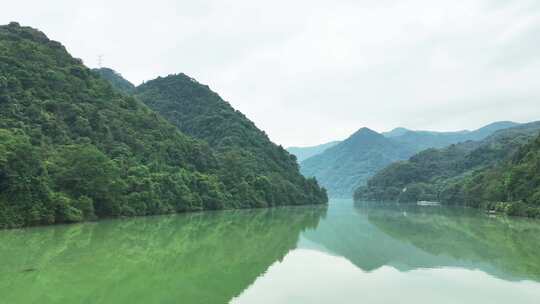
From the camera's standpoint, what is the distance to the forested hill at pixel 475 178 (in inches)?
1757

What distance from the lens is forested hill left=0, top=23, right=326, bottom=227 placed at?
87.6ft

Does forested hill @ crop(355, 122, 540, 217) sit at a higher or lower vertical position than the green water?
higher

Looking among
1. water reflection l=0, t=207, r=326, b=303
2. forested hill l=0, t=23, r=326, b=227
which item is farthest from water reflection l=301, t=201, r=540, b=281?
forested hill l=0, t=23, r=326, b=227

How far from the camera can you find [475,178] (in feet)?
231

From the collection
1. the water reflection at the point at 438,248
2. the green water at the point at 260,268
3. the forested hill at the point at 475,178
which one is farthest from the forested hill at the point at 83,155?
the forested hill at the point at 475,178

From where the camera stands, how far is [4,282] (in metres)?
11.2

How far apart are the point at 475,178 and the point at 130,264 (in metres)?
65.1

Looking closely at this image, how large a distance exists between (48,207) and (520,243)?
78.3ft

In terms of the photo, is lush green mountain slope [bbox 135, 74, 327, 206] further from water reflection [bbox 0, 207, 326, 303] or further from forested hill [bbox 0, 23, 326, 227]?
water reflection [bbox 0, 207, 326, 303]

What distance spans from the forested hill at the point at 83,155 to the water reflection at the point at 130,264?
3578 mm

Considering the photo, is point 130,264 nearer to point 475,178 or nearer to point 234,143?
point 234,143

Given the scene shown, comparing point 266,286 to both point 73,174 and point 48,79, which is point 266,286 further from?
point 48,79

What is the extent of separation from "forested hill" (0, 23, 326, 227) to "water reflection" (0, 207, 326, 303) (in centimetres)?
358

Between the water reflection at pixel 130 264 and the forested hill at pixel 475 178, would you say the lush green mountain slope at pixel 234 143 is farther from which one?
the water reflection at pixel 130 264
